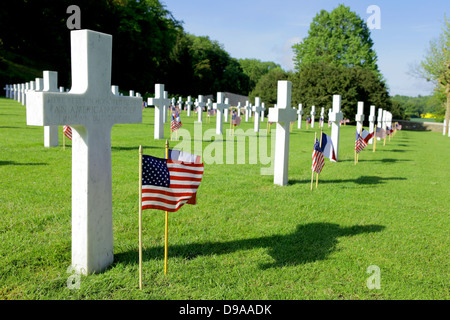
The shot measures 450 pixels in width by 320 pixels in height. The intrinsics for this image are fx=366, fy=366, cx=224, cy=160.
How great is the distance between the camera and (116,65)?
5672 centimetres

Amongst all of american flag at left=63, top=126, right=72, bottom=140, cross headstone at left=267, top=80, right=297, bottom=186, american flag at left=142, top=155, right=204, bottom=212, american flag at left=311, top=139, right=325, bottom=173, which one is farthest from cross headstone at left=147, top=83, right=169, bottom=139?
american flag at left=142, top=155, right=204, bottom=212

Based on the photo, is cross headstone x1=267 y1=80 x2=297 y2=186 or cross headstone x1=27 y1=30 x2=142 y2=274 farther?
cross headstone x1=267 y1=80 x2=297 y2=186

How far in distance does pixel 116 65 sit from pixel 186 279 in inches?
2266

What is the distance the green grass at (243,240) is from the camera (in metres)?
3.77

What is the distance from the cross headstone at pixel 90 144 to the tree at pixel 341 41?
5271cm

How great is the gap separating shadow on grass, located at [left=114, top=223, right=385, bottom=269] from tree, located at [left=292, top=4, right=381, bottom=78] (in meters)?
51.2

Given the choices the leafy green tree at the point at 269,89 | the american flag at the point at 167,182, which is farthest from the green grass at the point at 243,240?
the leafy green tree at the point at 269,89

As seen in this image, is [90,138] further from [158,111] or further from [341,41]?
[341,41]

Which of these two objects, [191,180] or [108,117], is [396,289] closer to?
[191,180]

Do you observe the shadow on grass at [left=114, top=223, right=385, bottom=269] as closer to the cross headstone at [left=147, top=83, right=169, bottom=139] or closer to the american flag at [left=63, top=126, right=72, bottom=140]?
the american flag at [left=63, top=126, right=72, bottom=140]

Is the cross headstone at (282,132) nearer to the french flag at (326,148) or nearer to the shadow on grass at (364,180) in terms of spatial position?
the shadow on grass at (364,180)

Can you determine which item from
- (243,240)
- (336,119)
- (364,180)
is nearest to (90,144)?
(243,240)

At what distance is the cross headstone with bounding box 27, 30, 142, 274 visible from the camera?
369cm
